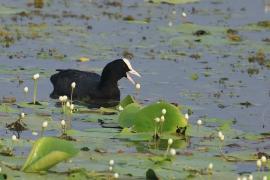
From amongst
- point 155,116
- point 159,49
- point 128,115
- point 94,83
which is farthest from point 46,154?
point 159,49

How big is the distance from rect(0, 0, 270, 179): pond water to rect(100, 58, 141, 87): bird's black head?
329 mm

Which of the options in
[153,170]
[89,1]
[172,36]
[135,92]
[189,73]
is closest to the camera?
[153,170]

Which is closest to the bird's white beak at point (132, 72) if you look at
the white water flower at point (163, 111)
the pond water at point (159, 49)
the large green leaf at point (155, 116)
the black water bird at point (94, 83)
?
the black water bird at point (94, 83)

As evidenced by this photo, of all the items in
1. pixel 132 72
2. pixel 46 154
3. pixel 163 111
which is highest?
pixel 132 72

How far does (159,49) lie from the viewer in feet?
71.8

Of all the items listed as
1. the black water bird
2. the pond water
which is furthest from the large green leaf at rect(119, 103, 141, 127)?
the black water bird

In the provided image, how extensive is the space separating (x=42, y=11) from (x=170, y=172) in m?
15.8

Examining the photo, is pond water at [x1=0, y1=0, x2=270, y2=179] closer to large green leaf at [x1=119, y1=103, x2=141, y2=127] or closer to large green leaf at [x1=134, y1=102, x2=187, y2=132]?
large green leaf at [x1=119, y1=103, x2=141, y2=127]

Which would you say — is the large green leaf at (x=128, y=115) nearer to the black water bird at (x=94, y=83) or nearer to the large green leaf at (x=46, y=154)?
the large green leaf at (x=46, y=154)

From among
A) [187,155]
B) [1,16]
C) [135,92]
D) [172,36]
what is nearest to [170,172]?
[187,155]

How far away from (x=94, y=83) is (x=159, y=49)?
3.86 m

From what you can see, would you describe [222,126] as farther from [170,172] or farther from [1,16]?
[1,16]

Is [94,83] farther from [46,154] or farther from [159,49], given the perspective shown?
[46,154]

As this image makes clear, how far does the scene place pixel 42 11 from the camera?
26.0 m
